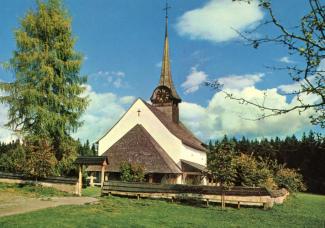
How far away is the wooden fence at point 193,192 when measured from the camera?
72.8ft


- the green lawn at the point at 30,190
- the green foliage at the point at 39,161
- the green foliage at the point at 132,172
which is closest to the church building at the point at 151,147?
the green foliage at the point at 132,172

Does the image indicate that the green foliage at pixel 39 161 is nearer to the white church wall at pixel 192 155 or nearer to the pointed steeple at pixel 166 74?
the white church wall at pixel 192 155

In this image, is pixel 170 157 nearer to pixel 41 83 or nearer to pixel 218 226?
pixel 41 83

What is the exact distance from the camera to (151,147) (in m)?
38.1

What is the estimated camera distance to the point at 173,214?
17.1m

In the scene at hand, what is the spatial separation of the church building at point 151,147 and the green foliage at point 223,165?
517 inches

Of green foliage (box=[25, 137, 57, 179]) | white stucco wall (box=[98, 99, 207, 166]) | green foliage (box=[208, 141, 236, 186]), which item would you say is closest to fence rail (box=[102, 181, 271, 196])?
green foliage (box=[208, 141, 236, 186])

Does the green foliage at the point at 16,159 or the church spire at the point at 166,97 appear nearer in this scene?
the green foliage at the point at 16,159

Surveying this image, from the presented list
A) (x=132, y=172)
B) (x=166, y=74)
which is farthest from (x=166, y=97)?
(x=132, y=172)

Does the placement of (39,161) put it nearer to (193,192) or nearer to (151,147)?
(193,192)

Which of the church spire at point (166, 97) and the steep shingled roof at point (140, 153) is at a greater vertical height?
the church spire at point (166, 97)

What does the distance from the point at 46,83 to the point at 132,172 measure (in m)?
9.50

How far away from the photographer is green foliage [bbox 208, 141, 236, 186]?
21750 millimetres

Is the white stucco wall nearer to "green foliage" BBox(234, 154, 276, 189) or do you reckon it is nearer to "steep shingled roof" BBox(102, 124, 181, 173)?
"steep shingled roof" BBox(102, 124, 181, 173)
